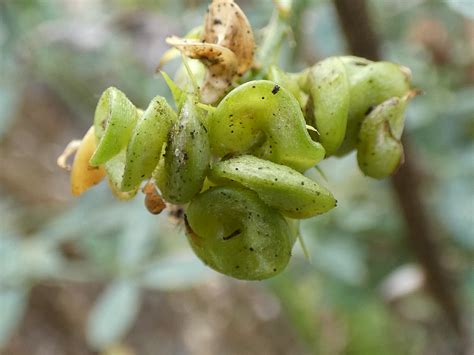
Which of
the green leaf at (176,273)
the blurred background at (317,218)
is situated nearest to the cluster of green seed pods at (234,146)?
the blurred background at (317,218)

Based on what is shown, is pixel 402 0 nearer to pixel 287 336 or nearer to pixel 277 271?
pixel 277 271

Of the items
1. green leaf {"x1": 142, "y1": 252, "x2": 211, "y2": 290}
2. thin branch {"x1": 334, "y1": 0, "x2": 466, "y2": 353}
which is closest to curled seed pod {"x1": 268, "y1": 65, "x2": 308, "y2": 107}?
Answer: thin branch {"x1": 334, "y1": 0, "x2": 466, "y2": 353}

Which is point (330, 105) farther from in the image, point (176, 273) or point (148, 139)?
point (176, 273)

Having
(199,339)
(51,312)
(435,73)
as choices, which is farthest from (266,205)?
(51,312)

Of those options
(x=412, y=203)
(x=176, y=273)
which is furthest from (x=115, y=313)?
(x=412, y=203)

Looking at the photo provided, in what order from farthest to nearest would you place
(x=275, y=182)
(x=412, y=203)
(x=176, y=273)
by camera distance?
(x=176, y=273) < (x=412, y=203) < (x=275, y=182)

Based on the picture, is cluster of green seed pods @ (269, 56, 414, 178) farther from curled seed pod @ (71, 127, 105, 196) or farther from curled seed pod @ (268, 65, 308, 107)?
curled seed pod @ (71, 127, 105, 196)

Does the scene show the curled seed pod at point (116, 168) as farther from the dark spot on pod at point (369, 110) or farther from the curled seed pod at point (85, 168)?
the dark spot on pod at point (369, 110)
